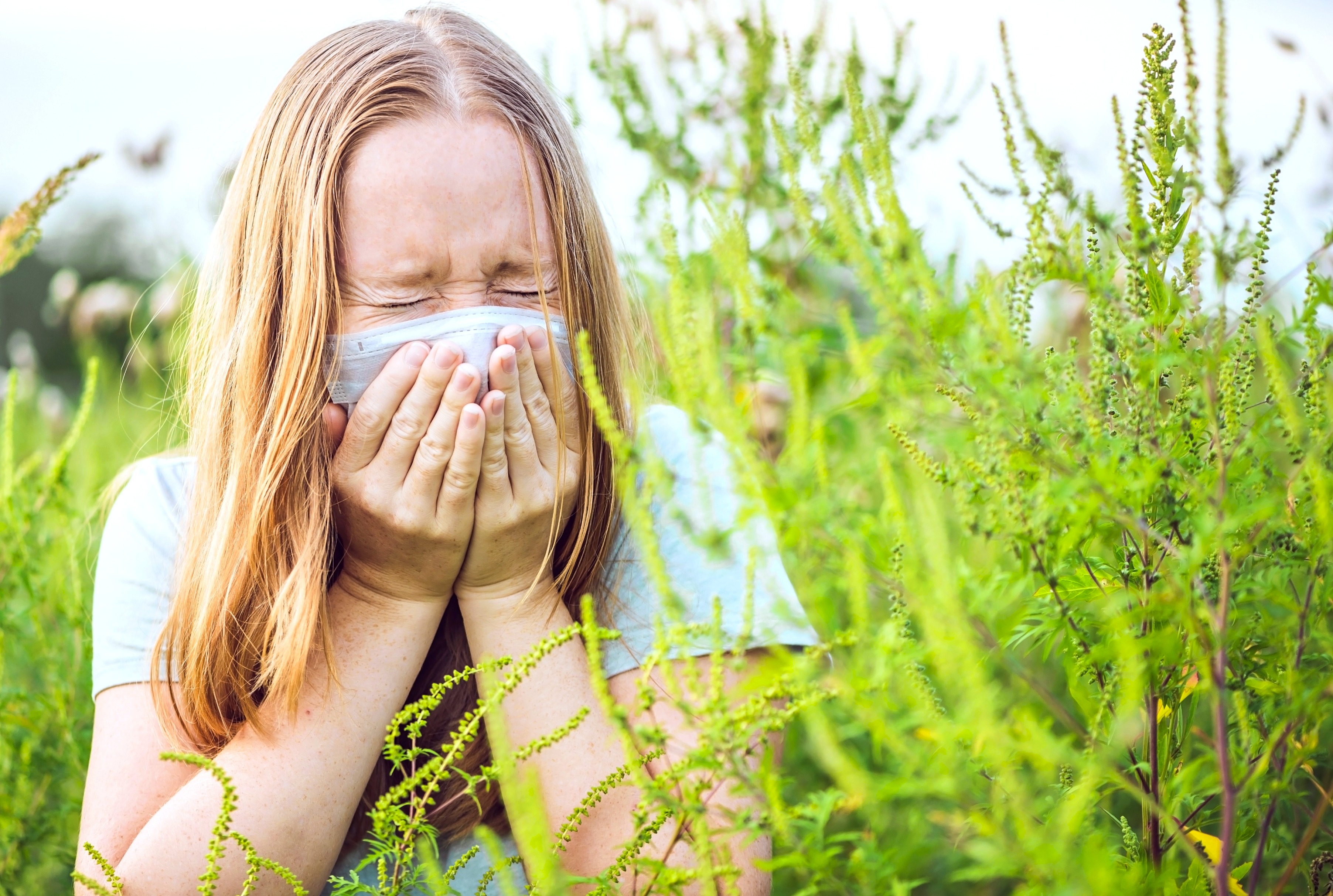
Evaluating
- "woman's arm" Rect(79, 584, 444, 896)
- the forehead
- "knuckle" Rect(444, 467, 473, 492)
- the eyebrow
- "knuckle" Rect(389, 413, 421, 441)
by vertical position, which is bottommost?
"woman's arm" Rect(79, 584, 444, 896)

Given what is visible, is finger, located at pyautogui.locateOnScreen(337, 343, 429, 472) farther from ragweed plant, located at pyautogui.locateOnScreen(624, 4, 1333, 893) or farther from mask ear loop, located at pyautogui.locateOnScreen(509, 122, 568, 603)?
ragweed plant, located at pyautogui.locateOnScreen(624, 4, 1333, 893)

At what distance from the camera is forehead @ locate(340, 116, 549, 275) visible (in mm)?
1538

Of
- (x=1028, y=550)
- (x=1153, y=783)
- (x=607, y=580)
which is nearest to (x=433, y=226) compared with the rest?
(x=607, y=580)

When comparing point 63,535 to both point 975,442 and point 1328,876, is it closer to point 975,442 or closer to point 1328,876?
point 975,442

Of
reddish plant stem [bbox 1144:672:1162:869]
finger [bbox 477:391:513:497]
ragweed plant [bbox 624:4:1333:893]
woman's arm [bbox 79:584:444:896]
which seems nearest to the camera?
ragweed plant [bbox 624:4:1333:893]

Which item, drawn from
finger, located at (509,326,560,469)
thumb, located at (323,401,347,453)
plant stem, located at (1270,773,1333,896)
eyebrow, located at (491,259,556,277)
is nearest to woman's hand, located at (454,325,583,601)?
finger, located at (509,326,560,469)

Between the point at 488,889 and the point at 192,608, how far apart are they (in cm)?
68

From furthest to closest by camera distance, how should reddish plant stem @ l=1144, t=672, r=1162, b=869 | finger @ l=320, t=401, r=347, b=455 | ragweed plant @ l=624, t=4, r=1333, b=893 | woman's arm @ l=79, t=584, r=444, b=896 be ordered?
finger @ l=320, t=401, r=347, b=455 → woman's arm @ l=79, t=584, r=444, b=896 → reddish plant stem @ l=1144, t=672, r=1162, b=869 → ragweed plant @ l=624, t=4, r=1333, b=893

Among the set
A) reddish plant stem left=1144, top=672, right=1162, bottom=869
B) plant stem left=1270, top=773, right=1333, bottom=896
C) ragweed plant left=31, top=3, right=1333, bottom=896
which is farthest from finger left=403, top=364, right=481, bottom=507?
plant stem left=1270, top=773, right=1333, bottom=896

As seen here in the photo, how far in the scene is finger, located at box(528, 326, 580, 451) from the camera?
1583 mm

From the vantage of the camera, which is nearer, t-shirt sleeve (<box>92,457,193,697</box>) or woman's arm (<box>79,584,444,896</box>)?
woman's arm (<box>79,584,444,896</box>)

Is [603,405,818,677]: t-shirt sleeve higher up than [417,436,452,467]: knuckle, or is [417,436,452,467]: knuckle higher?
[417,436,452,467]: knuckle

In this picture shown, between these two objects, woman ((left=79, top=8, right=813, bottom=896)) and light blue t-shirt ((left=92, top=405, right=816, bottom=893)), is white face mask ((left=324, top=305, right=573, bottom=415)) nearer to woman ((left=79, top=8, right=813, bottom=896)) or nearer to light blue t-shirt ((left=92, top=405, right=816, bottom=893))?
woman ((left=79, top=8, right=813, bottom=896))

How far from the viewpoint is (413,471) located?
5.04 ft
